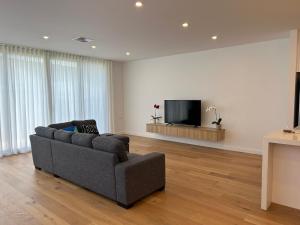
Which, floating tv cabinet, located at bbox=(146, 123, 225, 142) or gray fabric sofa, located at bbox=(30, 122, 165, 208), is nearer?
gray fabric sofa, located at bbox=(30, 122, 165, 208)

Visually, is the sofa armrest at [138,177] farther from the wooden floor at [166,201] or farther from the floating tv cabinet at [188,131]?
the floating tv cabinet at [188,131]

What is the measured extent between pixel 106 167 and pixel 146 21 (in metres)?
2.36

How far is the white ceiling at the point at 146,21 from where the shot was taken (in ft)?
9.54

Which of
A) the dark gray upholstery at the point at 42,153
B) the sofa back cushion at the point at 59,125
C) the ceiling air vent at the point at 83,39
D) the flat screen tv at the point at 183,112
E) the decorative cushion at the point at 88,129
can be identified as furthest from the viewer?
the flat screen tv at the point at 183,112

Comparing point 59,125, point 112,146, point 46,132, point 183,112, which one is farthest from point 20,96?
point 183,112

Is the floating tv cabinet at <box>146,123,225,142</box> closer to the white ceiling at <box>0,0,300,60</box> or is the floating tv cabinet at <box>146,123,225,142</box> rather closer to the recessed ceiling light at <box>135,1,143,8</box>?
the white ceiling at <box>0,0,300,60</box>

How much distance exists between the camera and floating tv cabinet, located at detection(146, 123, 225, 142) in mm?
5449

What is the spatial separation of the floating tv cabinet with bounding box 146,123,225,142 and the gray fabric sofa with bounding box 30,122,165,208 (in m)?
2.55

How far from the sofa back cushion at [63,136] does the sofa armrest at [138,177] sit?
3.91 ft

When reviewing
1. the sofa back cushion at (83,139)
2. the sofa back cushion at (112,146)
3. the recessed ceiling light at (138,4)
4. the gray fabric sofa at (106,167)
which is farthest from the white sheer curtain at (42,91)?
the recessed ceiling light at (138,4)

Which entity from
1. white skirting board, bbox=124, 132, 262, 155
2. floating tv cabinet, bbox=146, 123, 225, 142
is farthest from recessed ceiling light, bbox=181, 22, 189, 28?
white skirting board, bbox=124, 132, 262, 155

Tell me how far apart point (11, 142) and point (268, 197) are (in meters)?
5.58

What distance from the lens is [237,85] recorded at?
17.6 feet

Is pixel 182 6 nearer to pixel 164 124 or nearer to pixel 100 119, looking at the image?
pixel 164 124
